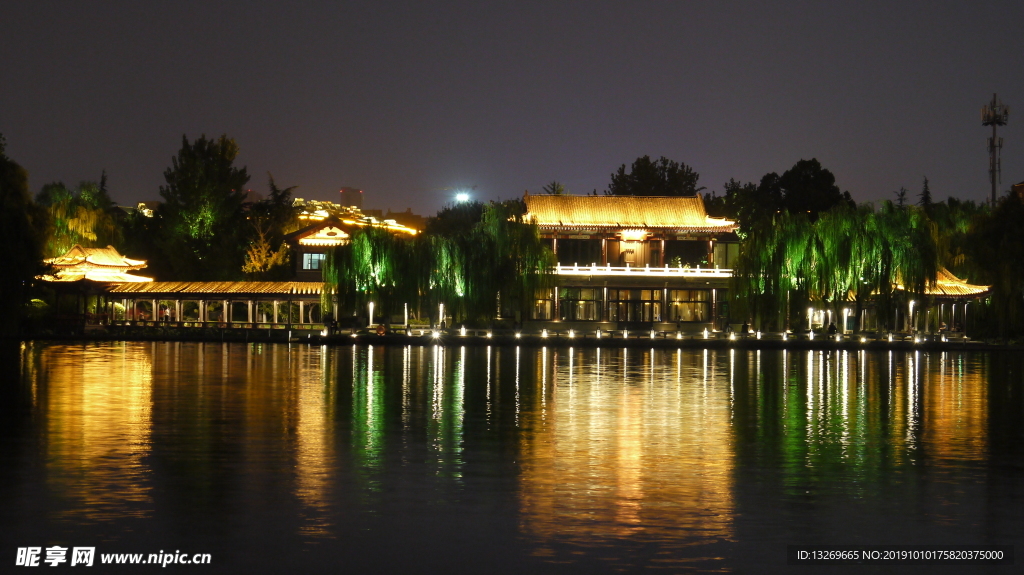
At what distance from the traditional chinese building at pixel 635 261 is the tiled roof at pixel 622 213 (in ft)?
0.19

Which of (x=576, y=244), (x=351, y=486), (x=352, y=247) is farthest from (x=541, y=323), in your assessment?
(x=351, y=486)

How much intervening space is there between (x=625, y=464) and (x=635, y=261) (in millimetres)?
53018

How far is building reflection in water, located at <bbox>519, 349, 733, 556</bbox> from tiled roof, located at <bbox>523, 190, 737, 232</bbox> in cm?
3895

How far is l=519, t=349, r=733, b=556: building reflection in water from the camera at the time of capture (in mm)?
10305

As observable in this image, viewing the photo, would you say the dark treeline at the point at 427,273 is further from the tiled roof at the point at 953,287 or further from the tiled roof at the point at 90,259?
the tiled roof at the point at 953,287

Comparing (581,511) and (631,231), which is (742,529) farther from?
(631,231)

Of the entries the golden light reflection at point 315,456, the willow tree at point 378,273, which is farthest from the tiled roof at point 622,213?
the golden light reflection at point 315,456

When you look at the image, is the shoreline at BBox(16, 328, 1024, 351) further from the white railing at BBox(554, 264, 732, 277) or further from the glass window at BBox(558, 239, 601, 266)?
the glass window at BBox(558, 239, 601, 266)

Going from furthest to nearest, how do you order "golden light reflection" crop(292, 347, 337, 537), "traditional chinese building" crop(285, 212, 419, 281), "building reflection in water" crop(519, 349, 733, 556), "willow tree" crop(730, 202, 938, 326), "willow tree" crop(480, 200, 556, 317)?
"traditional chinese building" crop(285, 212, 419, 281), "willow tree" crop(480, 200, 556, 317), "willow tree" crop(730, 202, 938, 326), "golden light reflection" crop(292, 347, 337, 537), "building reflection in water" crop(519, 349, 733, 556)

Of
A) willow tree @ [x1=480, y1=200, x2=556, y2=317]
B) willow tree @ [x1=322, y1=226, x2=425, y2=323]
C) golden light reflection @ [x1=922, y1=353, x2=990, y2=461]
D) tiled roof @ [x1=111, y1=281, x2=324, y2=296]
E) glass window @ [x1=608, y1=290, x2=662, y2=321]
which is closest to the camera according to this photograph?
golden light reflection @ [x1=922, y1=353, x2=990, y2=461]

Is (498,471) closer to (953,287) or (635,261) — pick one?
(953,287)

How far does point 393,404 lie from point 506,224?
31.2 meters

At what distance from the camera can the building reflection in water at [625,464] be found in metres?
10.3

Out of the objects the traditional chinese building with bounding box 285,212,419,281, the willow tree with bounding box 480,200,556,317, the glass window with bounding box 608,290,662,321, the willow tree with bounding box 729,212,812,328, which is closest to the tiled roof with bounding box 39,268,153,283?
the traditional chinese building with bounding box 285,212,419,281
